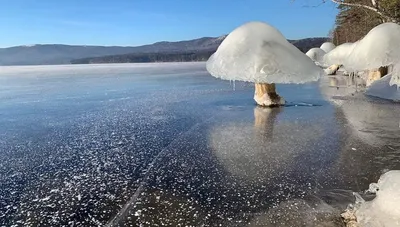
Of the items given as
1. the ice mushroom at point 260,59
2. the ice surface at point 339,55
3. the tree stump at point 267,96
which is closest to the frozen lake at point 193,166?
the ice mushroom at point 260,59

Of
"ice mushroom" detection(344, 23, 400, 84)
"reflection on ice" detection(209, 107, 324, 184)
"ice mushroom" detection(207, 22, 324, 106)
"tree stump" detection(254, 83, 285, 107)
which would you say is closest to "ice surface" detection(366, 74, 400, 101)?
"ice mushroom" detection(344, 23, 400, 84)

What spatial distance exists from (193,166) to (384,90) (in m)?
10.1

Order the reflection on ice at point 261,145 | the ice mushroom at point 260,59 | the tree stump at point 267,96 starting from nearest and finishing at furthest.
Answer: the reflection on ice at point 261,145 < the ice mushroom at point 260,59 < the tree stump at point 267,96

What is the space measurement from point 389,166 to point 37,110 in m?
9.95

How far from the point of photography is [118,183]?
432 centimetres

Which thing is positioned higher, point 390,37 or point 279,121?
point 390,37

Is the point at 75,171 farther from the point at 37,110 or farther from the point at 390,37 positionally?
the point at 390,37

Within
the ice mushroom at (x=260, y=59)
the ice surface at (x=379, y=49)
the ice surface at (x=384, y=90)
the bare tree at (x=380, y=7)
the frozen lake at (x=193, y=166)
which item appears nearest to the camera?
the frozen lake at (x=193, y=166)

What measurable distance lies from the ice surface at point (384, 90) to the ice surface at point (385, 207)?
9368mm

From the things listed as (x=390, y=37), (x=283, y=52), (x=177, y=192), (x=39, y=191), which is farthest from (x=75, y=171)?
(x=390, y=37)

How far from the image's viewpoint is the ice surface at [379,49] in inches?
436

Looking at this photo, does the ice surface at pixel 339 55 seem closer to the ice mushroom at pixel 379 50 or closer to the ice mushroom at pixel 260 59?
the ice mushroom at pixel 379 50

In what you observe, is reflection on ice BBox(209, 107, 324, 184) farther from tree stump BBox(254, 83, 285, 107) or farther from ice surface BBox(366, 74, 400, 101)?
ice surface BBox(366, 74, 400, 101)

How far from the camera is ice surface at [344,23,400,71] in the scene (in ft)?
36.3
